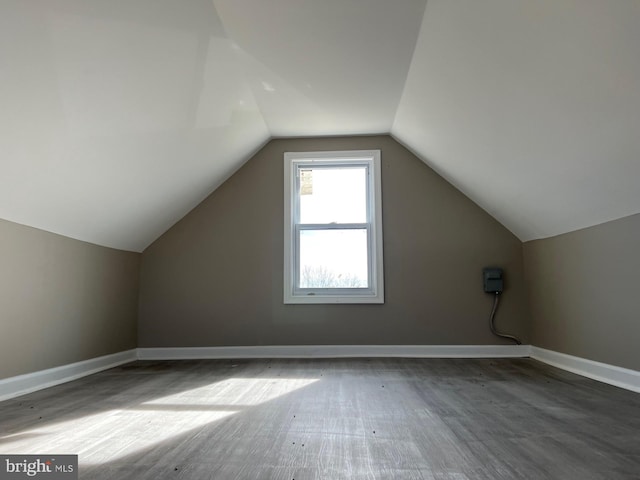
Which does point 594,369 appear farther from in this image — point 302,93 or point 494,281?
point 302,93

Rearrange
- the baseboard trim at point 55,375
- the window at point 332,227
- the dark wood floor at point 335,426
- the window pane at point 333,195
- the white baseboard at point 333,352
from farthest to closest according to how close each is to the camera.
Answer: the window pane at point 333,195, the window at point 332,227, the white baseboard at point 333,352, the baseboard trim at point 55,375, the dark wood floor at point 335,426

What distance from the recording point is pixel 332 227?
→ 454 centimetres

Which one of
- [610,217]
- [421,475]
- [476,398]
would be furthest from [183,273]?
[610,217]

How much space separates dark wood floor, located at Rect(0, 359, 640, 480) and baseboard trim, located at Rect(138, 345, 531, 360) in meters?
0.74

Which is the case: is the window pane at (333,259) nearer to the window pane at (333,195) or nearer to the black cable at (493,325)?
the window pane at (333,195)

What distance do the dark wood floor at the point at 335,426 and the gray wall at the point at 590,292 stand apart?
0.95ft

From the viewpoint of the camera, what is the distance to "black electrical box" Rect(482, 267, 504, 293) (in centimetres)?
420

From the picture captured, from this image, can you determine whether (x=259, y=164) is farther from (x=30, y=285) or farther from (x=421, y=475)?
(x=421, y=475)

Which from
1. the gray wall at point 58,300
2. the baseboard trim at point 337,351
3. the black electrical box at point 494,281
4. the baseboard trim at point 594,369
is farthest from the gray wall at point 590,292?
the gray wall at point 58,300

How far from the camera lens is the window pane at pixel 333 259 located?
4.46 m

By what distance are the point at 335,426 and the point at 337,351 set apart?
2118 mm

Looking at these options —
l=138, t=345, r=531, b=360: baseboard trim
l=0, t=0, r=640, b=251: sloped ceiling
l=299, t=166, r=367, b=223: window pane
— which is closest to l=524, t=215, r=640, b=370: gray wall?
l=0, t=0, r=640, b=251: sloped ceiling

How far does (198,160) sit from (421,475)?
2998 mm

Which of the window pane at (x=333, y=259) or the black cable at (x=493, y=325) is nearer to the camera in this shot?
the black cable at (x=493, y=325)
